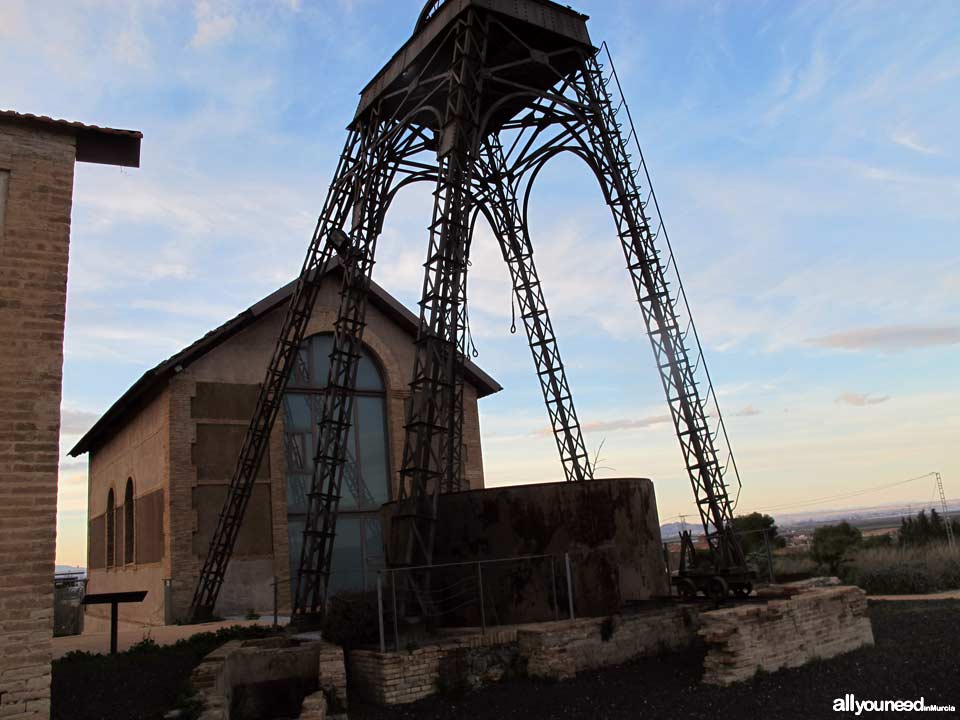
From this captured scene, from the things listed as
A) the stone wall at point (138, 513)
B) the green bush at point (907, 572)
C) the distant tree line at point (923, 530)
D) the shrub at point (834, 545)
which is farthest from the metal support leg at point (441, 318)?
the distant tree line at point (923, 530)

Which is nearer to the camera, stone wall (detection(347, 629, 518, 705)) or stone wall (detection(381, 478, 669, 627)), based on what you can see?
stone wall (detection(347, 629, 518, 705))

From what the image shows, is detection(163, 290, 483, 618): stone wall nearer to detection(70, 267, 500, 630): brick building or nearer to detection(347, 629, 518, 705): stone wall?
detection(70, 267, 500, 630): brick building

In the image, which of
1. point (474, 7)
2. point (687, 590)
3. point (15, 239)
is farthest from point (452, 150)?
point (687, 590)

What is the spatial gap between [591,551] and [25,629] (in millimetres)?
6920

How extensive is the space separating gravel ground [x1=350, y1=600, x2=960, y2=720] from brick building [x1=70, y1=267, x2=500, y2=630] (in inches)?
400

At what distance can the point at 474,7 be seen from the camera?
14102 millimetres

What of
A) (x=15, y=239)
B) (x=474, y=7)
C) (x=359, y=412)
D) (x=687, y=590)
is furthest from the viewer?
(x=359, y=412)

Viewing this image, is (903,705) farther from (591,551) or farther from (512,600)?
(512,600)

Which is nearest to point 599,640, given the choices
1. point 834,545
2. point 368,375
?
point 368,375

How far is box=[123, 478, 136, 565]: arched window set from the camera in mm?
21781

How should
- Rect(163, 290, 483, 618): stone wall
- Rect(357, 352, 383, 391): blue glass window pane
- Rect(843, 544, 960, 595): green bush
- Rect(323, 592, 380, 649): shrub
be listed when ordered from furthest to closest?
Rect(357, 352, 383, 391): blue glass window pane
Rect(843, 544, 960, 595): green bush
Rect(163, 290, 483, 618): stone wall
Rect(323, 592, 380, 649): shrub

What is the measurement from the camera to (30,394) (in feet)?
27.5

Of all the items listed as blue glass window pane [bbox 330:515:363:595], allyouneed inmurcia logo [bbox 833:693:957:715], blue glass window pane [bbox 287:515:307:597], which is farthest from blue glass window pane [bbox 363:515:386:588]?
allyouneed inmurcia logo [bbox 833:693:957:715]

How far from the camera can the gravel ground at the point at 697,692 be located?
818 centimetres
